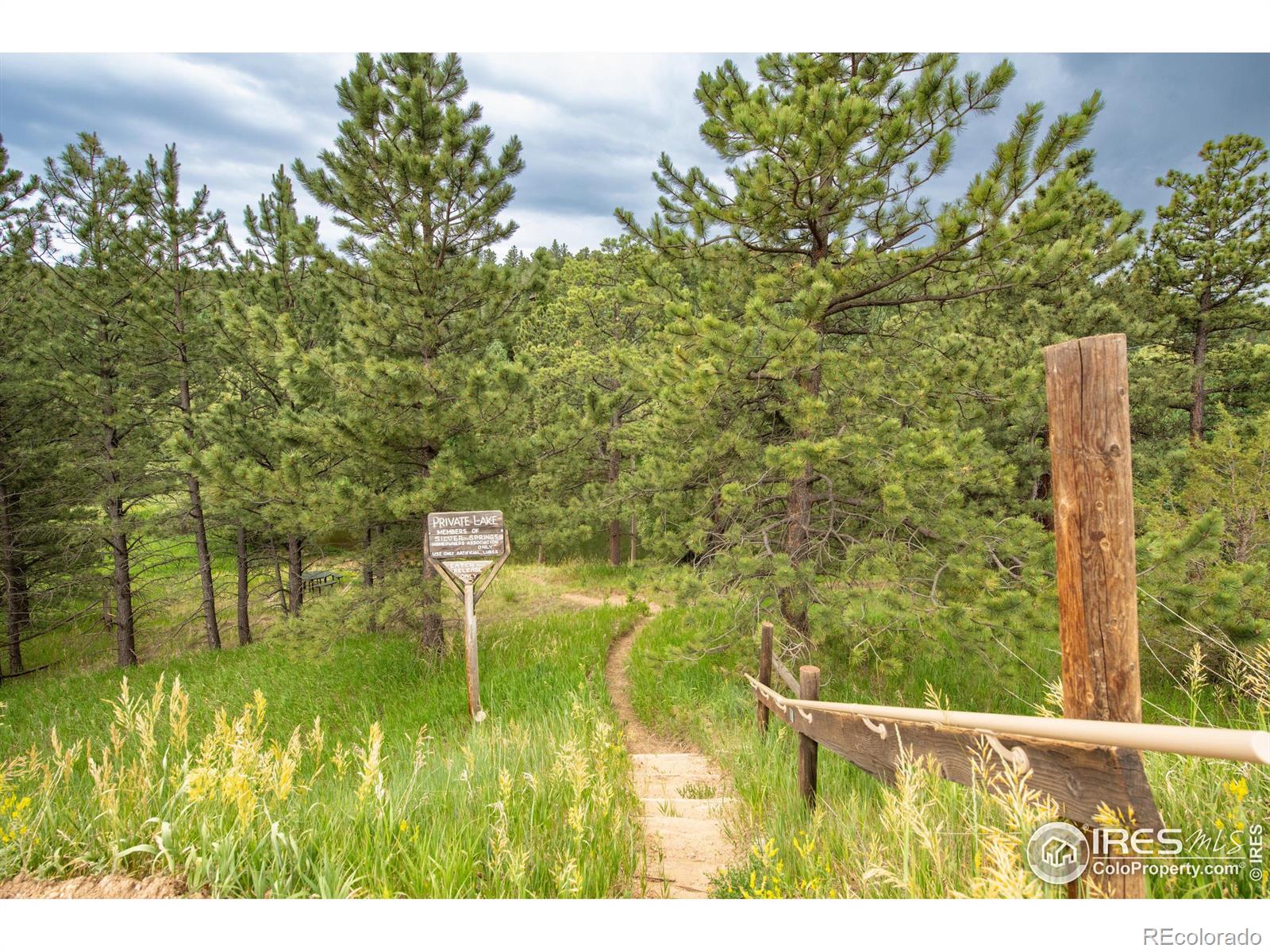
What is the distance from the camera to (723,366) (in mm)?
5223

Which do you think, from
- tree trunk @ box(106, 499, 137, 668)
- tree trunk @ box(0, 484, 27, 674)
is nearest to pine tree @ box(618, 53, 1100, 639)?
tree trunk @ box(106, 499, 137, 668)

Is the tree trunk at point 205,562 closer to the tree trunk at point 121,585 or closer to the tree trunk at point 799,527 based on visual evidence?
the tree trunk at point 121,585

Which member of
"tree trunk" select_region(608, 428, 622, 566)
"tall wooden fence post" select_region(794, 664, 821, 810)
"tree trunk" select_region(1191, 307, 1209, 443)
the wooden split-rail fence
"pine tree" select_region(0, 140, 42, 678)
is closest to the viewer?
the wooden split-rail fence

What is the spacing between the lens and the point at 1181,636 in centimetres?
496

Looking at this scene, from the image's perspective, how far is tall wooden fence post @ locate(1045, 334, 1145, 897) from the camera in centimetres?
174

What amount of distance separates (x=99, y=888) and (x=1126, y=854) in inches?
137

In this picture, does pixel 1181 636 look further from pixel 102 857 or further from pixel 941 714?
pixel 102 857

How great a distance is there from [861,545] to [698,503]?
6.83 feet

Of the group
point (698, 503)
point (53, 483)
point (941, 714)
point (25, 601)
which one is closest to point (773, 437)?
point (698, 503)

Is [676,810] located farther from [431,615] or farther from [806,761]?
[431,615]

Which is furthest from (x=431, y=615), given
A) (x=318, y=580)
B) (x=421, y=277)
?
(x=318, y=580)

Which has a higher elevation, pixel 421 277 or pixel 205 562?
pixel 421 277

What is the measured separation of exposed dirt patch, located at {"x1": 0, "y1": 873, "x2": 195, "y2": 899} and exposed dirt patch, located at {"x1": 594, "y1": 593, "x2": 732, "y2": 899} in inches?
71.7

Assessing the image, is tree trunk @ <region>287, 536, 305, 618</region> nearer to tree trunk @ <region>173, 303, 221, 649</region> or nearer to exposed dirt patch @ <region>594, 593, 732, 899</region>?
tree trunk @ <region>173, 303, 221, 649</region>
